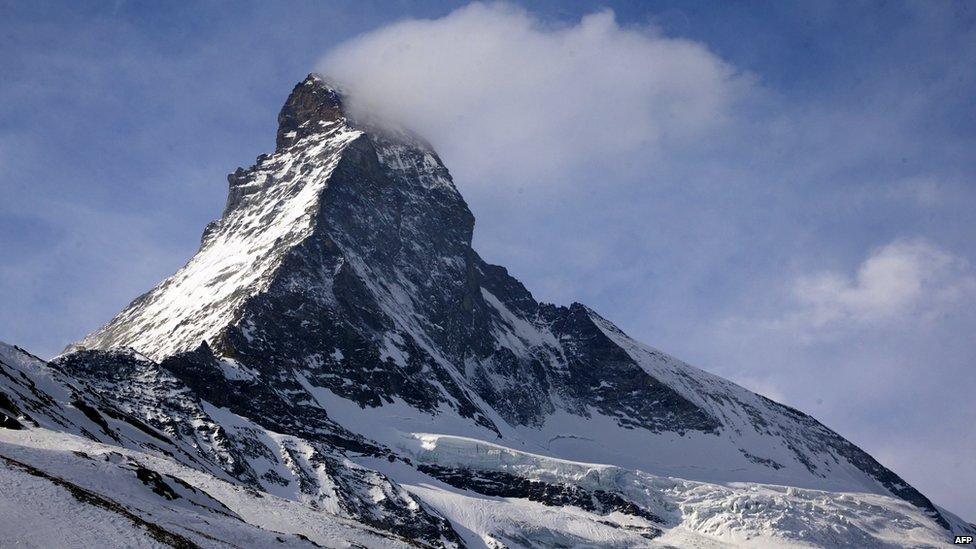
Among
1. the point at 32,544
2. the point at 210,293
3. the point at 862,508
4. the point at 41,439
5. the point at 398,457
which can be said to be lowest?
the point at 32,544

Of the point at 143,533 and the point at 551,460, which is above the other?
the point at 551,460

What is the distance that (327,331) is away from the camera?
179 meters

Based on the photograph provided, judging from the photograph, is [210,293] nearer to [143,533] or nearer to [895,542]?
[895,542]

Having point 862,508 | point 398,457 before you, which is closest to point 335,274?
point 398,457

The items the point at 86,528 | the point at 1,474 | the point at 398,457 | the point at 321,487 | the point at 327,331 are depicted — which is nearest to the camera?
the point at 86,528

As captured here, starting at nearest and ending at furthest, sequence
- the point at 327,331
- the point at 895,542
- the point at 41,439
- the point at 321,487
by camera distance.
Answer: the point at 41,439 < the point at 321,487 < the point at 895,542 < the point at 327,331

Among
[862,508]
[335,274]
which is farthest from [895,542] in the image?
[335,274]

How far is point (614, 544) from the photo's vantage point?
13438 cm

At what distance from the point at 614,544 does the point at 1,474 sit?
337 feet

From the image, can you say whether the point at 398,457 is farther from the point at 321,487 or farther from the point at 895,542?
the point at 895,542

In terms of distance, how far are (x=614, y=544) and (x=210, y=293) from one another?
323ft

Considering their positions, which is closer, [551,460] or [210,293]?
[551,460]

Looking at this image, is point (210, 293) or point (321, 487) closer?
point (321, 487)

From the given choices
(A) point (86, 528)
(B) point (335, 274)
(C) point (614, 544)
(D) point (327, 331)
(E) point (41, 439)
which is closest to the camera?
(A) point (86, 528)
